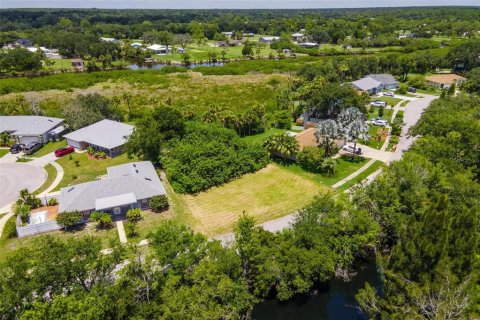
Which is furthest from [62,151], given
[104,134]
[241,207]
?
[241,207]

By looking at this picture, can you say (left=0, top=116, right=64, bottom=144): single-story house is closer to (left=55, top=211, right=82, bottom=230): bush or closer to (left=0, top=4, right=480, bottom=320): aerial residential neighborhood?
(left=0, top=4, right=480, bottom=320): aerial residential neighborhood

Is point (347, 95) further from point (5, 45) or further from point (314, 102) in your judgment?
point (5, 45)

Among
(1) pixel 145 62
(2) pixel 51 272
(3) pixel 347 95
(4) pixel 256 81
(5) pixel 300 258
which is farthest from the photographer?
(1) pixel 145 62

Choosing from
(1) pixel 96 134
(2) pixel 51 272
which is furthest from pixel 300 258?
(1) pixel 96 134

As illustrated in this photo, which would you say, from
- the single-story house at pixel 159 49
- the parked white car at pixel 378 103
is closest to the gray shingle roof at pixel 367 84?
the parked white car at pixel 378 103

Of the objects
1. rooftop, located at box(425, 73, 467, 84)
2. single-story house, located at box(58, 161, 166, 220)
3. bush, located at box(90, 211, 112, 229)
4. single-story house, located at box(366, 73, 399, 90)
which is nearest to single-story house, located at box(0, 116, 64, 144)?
single-story house, located at box(58, 161, 166, 220)

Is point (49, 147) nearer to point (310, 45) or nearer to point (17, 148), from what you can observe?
point (17, 148)
